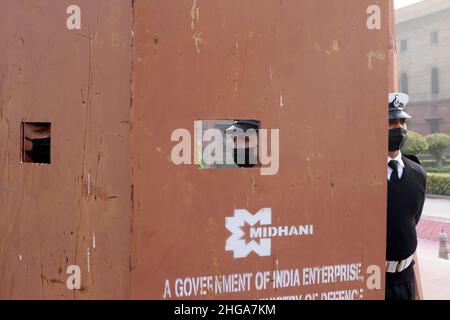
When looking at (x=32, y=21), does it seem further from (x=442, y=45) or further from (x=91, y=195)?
(x=442, y=45)

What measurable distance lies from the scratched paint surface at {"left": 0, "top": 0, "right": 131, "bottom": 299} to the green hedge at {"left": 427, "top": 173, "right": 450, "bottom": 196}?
16293mm

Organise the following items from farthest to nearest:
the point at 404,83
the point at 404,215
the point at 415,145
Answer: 1. the point at 404,83
2. the point at 415,145
3. the point at 404,215

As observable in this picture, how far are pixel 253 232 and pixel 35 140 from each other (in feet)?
3.84

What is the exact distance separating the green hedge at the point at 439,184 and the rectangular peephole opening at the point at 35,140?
53.3ft

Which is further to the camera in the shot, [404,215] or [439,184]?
[439,184]

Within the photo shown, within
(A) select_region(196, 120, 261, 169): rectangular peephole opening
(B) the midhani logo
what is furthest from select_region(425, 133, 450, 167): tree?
(B) the midhani logo

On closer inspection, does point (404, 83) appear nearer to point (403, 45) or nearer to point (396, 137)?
point (403, 45)

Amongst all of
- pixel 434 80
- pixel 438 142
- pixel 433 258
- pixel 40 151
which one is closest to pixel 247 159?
pixel 40 151

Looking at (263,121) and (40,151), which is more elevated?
(263,121)

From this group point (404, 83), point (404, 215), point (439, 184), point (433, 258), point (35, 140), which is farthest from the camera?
point (404, 83)

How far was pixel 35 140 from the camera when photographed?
228 cm

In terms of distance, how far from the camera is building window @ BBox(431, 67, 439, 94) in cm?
3334

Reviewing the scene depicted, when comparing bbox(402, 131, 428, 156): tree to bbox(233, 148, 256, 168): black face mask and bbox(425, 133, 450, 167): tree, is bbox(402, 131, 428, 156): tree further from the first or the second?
bbox(233, 148, 256, 168): black face mask
